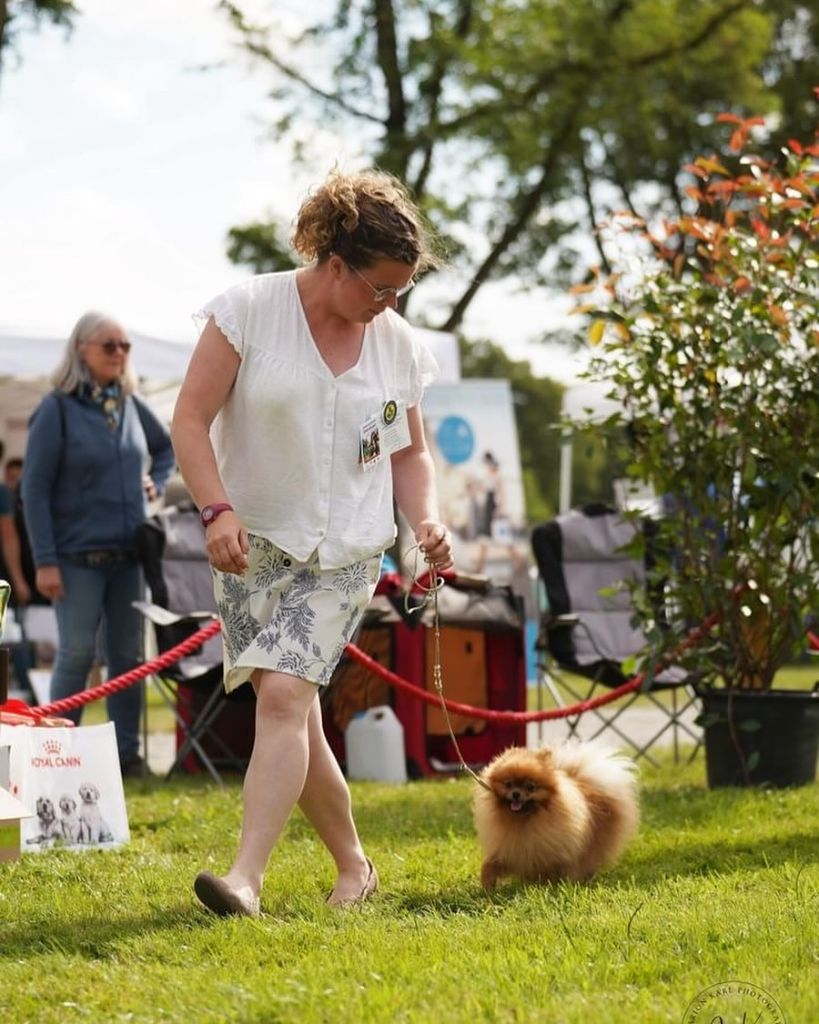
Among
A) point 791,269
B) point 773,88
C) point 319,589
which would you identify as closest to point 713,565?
point 791,269

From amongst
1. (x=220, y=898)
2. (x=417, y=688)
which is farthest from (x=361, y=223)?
(x=417, y=688)

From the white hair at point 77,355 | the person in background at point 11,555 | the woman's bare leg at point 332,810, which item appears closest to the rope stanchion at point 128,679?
the white hair at point 77,355

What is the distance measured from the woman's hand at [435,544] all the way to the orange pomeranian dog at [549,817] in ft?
2.47

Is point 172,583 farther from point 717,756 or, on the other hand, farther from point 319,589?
point 319,589

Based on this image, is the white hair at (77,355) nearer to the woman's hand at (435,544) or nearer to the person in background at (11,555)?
the person in background at (11,555)

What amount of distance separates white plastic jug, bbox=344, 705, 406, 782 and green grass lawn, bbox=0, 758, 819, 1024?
5.28 feet

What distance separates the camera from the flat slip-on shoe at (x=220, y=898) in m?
3.48

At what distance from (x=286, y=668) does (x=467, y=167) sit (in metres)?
15.0

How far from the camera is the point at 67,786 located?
491cm

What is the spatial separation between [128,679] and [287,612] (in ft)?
7.51

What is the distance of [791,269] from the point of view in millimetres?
5730

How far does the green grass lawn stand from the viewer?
2.73 meters

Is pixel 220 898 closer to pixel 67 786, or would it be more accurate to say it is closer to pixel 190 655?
pixel 67 786

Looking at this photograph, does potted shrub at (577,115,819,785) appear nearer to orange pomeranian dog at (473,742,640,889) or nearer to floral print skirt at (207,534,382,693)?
orange pomeranian dog at (473,742,640,889)
